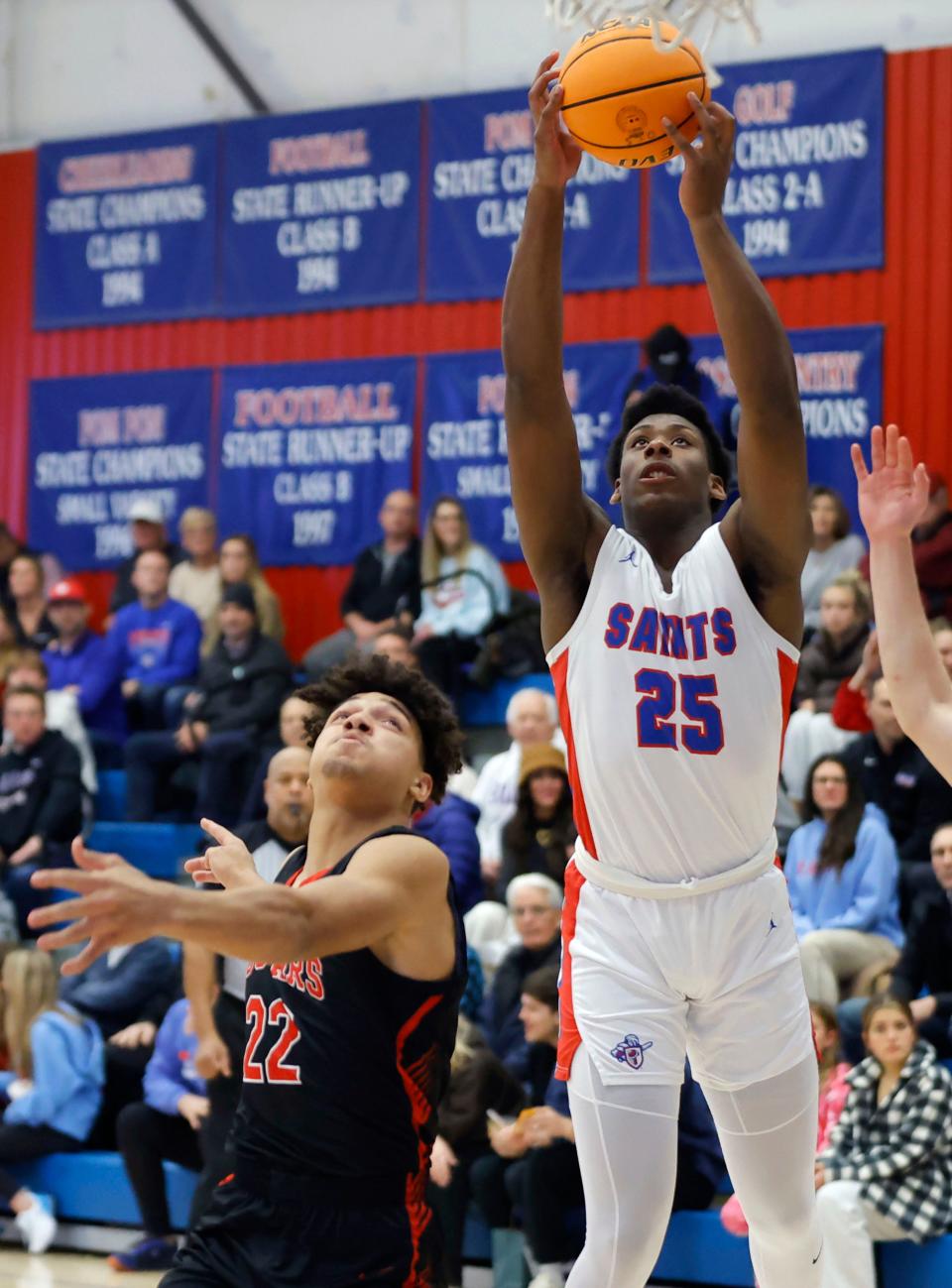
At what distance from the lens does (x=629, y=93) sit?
396cm

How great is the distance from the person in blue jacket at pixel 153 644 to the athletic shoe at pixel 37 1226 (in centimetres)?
426

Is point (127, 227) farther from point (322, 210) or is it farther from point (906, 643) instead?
point (906, 643)

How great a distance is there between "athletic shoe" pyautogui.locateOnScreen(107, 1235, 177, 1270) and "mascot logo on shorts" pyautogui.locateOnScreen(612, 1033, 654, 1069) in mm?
4482

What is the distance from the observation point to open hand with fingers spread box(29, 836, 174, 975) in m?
2.45

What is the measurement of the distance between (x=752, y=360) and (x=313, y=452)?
9853mm

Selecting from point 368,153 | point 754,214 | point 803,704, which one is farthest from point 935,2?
point 803,704

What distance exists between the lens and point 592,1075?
393cm

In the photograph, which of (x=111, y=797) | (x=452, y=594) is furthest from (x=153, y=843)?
(x=452, y=594)

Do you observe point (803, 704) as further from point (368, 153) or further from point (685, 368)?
point (368, 153)

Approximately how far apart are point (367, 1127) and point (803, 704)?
600 cm

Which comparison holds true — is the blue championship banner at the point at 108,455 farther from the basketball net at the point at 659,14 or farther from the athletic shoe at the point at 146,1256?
the basketball net at the point at 659,14

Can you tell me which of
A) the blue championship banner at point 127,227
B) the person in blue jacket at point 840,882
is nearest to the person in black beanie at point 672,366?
the person in blue jacket at point 840,882

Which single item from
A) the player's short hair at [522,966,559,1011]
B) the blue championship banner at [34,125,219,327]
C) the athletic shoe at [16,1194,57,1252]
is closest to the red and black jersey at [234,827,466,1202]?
the player's short hair at [522,966,559,1011]

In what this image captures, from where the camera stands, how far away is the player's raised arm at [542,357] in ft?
13.1
